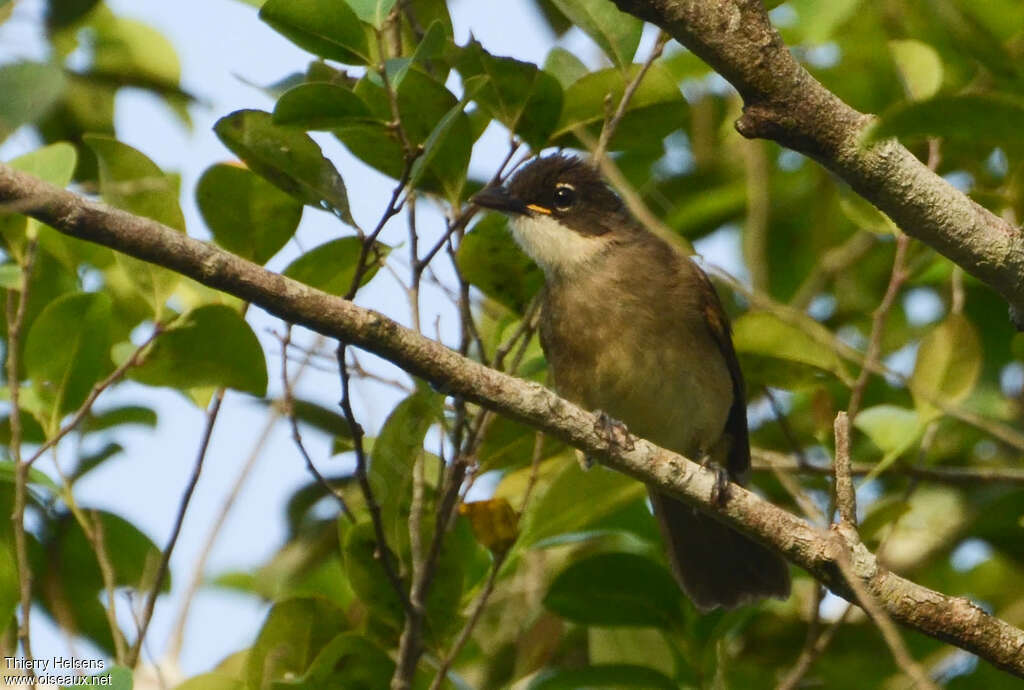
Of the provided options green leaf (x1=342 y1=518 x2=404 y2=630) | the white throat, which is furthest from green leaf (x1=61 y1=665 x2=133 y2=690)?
the white throat

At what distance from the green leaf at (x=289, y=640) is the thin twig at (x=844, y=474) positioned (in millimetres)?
1558

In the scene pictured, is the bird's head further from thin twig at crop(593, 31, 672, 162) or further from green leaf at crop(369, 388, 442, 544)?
green leaf at crop(369, 388, 442, 544)

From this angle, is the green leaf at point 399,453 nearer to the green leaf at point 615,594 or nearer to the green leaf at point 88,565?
the green leaf at point 615,594

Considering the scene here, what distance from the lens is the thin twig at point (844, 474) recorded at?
3.27 m

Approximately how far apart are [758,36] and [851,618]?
3.00m

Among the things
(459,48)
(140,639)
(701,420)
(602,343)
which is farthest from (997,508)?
(140,639)

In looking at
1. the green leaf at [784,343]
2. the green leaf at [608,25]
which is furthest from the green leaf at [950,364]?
the green leaf at [608,25]

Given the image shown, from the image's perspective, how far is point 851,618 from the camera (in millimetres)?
5141

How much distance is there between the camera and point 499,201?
459 cm

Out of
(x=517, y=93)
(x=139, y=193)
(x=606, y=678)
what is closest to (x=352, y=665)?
(x=606, y=678)

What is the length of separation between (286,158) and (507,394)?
880 mm

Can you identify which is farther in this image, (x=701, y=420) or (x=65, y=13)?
(x=701, y=420)

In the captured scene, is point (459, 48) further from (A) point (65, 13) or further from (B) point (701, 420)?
(B) point (701, 420)

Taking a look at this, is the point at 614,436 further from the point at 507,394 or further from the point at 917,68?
the point at 917,68
